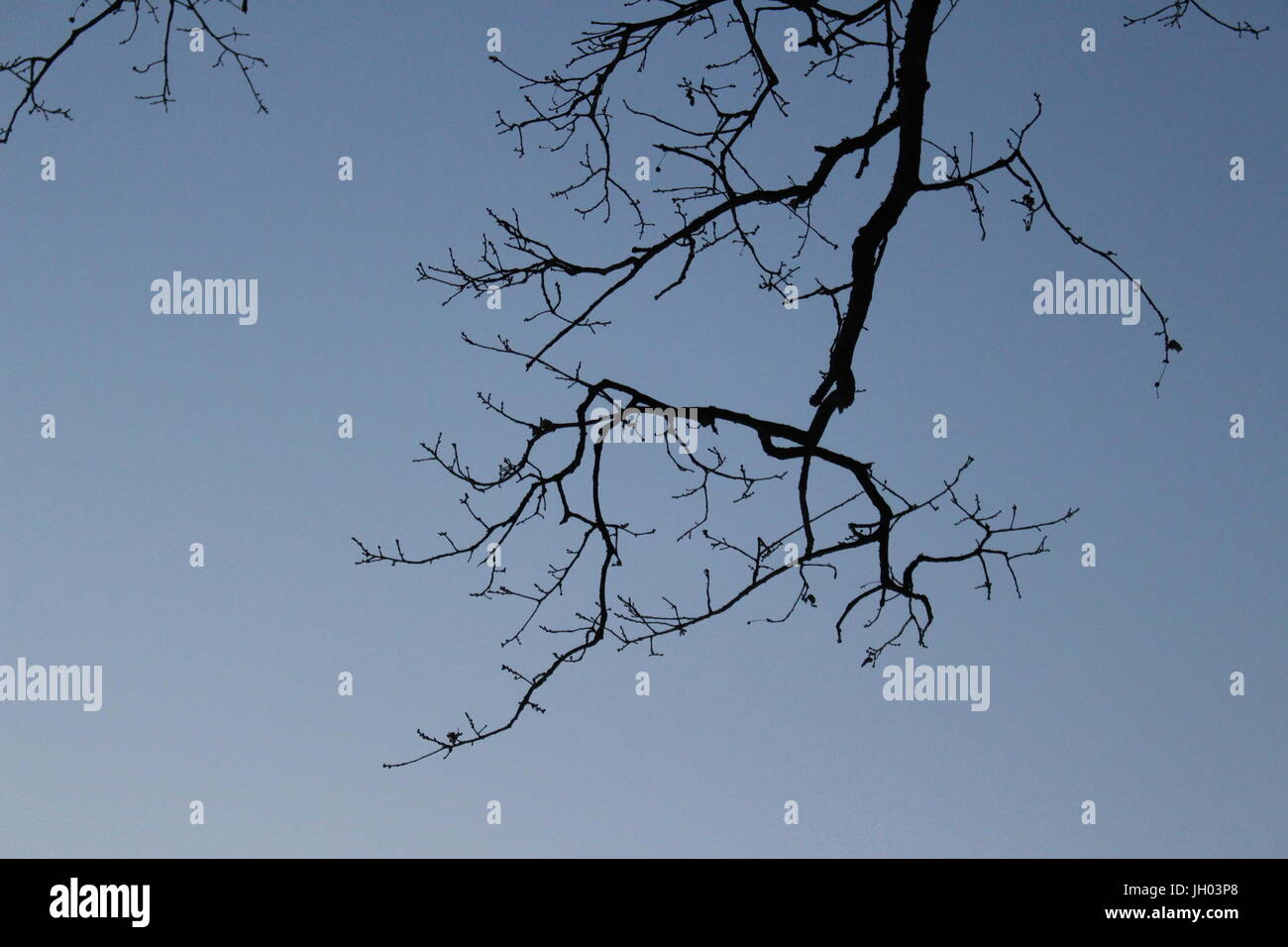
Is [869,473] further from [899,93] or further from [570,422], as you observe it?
[899,93]

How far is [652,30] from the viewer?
496 centimetres

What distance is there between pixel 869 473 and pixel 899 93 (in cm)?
161

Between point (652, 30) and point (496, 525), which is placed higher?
point (652, 30)

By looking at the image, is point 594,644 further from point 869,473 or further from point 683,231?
point 683,231
